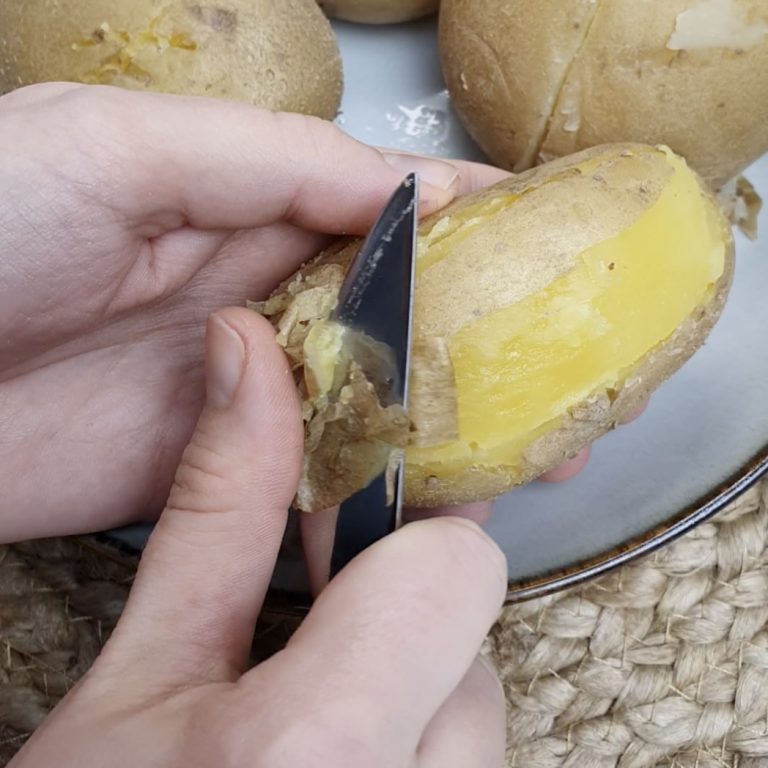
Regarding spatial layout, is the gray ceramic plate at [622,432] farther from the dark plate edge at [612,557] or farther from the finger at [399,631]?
the finger at [399,631]

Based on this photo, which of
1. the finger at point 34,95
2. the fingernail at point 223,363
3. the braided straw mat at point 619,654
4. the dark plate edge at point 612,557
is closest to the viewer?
the fingernail at point 223,363

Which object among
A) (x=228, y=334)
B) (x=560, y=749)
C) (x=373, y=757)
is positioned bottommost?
(x=560, y=749)

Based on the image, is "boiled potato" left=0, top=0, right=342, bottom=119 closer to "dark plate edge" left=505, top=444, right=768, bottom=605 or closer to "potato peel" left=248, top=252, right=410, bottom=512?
"potato peel" left=248, top=252, right=410, bottom=512

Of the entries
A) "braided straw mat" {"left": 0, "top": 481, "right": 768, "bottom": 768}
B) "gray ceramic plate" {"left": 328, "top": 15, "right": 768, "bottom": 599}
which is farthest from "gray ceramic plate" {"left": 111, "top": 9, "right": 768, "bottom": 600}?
"braided straw mat" {"left": 0, "top": 481, "right": 768, "bottom": 768}

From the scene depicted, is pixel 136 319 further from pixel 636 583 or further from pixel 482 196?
pixel 636 583

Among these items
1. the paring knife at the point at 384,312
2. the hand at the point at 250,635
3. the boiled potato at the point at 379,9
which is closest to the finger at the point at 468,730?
the hand at the point at 250,635

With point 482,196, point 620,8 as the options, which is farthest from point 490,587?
point 620,8
